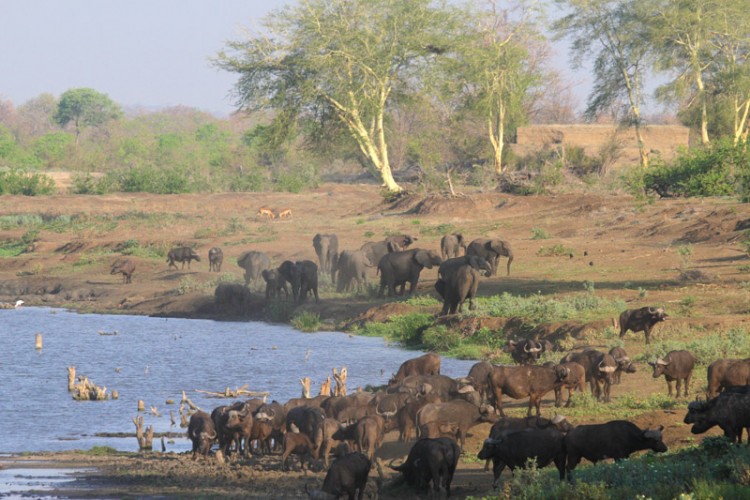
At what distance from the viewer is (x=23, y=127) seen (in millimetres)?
135000

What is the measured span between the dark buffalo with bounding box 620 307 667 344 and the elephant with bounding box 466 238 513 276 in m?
10.7

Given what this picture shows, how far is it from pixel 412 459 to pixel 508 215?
31.9m

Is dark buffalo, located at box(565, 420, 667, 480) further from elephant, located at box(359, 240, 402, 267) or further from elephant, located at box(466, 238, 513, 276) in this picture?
elephant, located at box(359, 240, 402, 267)

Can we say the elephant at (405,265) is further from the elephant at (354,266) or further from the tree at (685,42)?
the tree at (685,42)

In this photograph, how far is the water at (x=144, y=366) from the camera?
1811cm

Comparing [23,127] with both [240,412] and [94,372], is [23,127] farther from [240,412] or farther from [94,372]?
[240,412]

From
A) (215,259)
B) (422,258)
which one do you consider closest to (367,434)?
(422,258)

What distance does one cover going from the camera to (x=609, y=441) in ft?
37.5

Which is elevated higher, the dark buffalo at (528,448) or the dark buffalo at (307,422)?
the dark buffalo at (528,448)

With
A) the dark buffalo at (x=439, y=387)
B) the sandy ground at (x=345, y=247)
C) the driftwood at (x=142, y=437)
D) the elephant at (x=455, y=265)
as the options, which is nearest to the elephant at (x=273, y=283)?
the sandy ground at (x=345, y=247)

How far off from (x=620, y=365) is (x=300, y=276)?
14172 millimetres

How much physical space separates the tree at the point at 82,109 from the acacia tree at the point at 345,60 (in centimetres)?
Answer: 7111

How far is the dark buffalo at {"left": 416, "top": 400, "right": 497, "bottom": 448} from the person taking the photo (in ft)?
43.7

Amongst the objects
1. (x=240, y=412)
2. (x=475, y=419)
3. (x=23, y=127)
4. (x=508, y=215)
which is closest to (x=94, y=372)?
(x=240, y=412)
